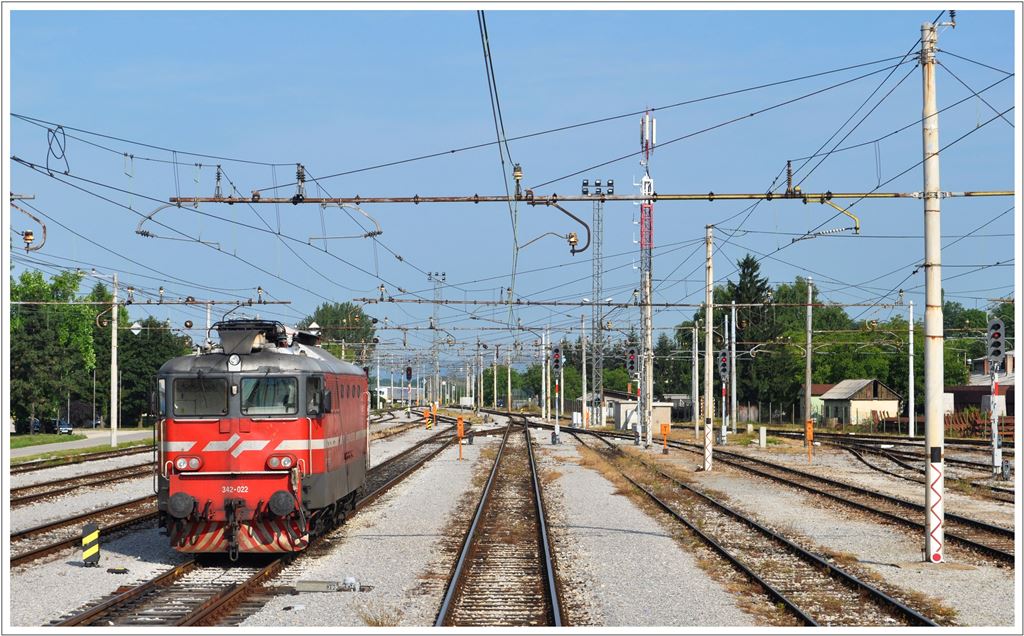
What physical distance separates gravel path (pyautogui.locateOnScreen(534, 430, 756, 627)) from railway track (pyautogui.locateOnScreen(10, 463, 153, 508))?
12.1 metres

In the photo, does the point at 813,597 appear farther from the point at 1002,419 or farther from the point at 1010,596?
the point at 1002,419

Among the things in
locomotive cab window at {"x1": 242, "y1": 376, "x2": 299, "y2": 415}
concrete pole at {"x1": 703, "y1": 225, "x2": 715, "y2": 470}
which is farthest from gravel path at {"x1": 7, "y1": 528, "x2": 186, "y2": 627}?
concrete pole at {"x1": 703, "y1": 225, "x2": 715, "y2": 470}

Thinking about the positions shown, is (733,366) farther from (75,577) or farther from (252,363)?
(75,577)

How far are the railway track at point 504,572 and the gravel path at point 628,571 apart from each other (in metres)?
0.40

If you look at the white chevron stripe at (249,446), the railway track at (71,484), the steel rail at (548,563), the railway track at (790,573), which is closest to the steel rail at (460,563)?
the steel rail at (548,563)

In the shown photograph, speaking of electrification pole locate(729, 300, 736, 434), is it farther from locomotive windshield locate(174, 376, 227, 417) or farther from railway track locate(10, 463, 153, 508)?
locomotive windshield locate(174, 376, 227, 417)

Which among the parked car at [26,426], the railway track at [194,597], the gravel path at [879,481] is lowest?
the parked car at [26,426]

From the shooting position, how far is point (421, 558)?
17828mm

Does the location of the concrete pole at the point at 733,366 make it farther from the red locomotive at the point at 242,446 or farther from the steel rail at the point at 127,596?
the steel rail at the point at 127,596

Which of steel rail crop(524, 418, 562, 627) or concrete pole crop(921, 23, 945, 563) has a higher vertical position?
concrete pole crop(921, 23, 945, 563)

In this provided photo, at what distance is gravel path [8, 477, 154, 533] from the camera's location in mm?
23000

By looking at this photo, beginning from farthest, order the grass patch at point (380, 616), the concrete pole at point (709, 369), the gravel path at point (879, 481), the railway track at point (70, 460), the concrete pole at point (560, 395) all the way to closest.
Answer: the concrete pole at point (560, 395) → the railway track at point (70, 460) → the concrete pole at point (709, 369) → the gravel path at point (879, 481) → the grass patch at point (380, 616)

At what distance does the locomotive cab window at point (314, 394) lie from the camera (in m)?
17.1

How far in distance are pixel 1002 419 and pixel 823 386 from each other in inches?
1534
